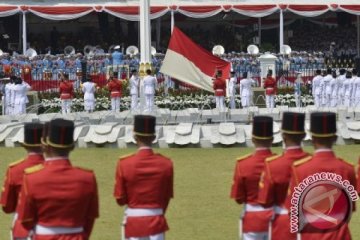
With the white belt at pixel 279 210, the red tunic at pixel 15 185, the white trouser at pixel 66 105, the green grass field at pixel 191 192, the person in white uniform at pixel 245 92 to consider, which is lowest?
the green grass field at pixel 191 192

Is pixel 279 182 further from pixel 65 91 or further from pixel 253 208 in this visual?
pixel 65 91

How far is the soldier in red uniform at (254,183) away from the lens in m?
7.87

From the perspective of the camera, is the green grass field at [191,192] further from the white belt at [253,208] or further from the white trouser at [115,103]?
the white trouser at [115,103]

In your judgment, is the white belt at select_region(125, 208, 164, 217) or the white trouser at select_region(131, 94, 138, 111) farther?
the white trouser at select_region(131, 94, 138, 111)

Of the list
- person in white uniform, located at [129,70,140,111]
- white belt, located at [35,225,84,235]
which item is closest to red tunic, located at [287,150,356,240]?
white belt, located at [35,225,84,235]

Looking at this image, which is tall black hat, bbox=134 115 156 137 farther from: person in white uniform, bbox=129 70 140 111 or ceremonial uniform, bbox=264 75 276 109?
person in white uniform, bbox=129 70 140 111

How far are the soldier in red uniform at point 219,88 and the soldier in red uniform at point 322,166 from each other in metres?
19.3

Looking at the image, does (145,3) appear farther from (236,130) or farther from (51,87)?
(236,130)

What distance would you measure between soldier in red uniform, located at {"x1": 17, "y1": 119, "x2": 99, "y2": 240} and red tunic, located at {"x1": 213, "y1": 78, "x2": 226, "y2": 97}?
20066 millimetres

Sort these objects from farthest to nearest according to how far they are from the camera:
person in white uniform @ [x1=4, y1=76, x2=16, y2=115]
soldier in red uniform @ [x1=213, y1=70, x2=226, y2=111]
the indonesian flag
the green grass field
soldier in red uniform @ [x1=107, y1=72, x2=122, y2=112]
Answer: soldier in red uniform @ [x1=107, y1=72, x2=122, y2=112] → soldier in red uniform @ [x1=213, y1=70, x2=226, y2=111] → person in white uniform @ [x1=4, y1=76, x2=16, y2=115] → the indonesian flag → the green grass field

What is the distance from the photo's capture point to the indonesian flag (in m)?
25.5

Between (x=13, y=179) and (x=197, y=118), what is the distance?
49.4ft

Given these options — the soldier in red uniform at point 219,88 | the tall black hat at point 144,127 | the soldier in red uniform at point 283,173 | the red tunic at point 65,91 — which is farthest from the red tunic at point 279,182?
the red tunic at point 65,91

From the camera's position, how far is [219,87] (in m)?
27.1
